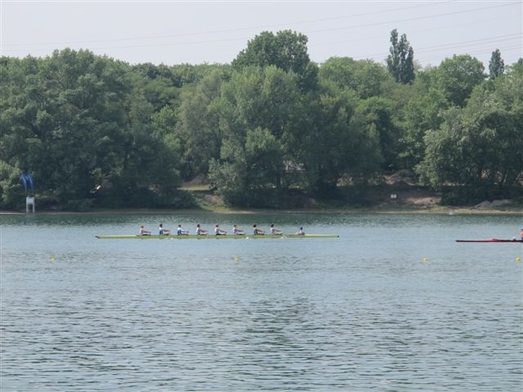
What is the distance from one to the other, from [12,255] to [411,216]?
46.1 meters

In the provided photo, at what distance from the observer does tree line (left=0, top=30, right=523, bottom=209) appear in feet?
332

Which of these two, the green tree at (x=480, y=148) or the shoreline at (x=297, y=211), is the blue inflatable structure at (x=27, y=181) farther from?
the green tree at (x=480, y=148)

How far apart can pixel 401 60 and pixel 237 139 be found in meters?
65.4

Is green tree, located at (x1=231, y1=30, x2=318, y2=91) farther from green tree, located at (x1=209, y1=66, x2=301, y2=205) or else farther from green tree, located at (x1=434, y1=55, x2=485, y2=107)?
green tree, located at (x1=434, y1=55, x2=485, y2=107)

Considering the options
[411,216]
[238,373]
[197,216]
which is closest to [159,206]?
[197,216]

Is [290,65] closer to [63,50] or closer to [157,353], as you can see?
[63,50]

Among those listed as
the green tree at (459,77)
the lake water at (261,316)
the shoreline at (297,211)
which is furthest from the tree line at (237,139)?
the lake water at (261,316)

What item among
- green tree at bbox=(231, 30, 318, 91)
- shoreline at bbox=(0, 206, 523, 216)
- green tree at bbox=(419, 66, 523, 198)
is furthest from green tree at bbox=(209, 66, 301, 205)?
green tree at bbox=(419, 66, 523, 198)

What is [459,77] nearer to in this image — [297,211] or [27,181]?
[297,211]

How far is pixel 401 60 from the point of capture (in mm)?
162375

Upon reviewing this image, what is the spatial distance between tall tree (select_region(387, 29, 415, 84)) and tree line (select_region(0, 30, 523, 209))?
48.5 m

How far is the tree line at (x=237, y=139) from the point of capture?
101 m

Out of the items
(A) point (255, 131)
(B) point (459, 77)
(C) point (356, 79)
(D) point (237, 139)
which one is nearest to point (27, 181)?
(D) point (237, 139)

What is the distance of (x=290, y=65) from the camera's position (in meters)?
113
